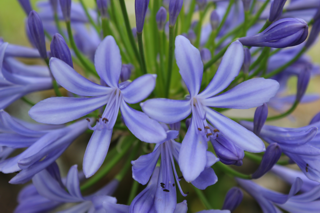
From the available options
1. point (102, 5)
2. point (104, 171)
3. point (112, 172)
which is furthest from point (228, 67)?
point (112, 172)

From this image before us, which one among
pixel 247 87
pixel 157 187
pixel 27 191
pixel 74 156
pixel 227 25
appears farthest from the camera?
pixel 74 156

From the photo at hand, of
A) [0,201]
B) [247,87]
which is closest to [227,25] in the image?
[247,87]

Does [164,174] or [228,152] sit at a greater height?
[228,152]

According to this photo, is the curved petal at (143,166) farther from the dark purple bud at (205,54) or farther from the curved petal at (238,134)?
the dark purple bud at (205,54)

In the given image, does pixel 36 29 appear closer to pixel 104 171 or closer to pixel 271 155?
pixel 104 171

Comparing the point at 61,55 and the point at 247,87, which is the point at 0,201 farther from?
the point at 247,87

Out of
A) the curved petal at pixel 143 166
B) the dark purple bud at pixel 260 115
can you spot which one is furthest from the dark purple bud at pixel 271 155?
the curved petal at pixel 143 166

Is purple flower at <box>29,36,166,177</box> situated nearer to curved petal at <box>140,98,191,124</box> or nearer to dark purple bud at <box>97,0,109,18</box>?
curved petal at <box>140,98,191,124</box>
